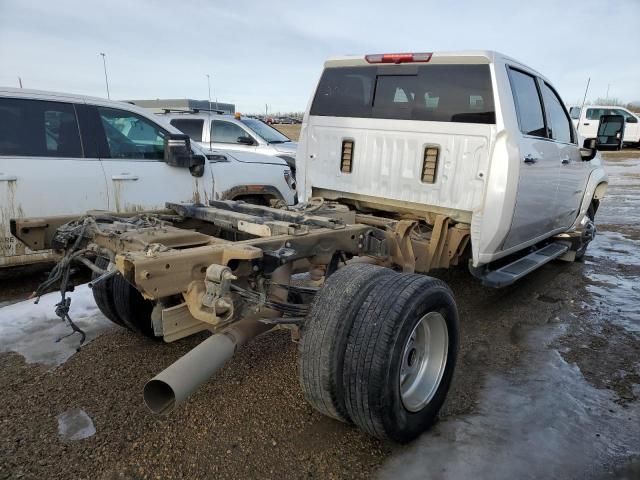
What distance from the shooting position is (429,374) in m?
2.94

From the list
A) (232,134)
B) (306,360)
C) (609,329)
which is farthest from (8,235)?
(232,134)

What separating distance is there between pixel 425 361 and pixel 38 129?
14.2 feet

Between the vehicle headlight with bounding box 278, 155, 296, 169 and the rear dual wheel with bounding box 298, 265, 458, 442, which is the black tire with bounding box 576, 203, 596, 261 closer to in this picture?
the rear dual wheel with bounding box 298, 265, 458, 442

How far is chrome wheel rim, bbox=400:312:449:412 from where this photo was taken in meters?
2.84

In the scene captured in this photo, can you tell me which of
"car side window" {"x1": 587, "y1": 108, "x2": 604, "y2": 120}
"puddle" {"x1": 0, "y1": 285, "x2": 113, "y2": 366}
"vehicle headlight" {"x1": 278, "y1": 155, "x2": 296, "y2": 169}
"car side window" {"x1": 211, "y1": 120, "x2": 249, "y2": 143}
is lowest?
"puddle" {"x1": 0, "y1": 285, "x2": 113, "y2": 366}

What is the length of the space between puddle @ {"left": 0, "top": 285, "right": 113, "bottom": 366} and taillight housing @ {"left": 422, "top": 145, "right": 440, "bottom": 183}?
308 cm

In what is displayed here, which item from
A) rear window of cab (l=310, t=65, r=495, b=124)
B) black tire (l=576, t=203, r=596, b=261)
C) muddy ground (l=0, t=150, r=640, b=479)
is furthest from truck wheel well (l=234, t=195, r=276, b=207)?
black tire (l=576, t=203, r=596, b=261)

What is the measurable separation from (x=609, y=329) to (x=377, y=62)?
3.26 meters

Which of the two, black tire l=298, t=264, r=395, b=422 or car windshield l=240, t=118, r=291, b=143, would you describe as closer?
black tire l=298, t=264, r=395, b=422

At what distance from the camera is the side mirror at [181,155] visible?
17.5 ft

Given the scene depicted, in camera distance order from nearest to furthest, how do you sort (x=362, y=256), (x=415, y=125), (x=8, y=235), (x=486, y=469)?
(x=486, y=469), (x=362, y=256), (x=415, y=125), (x=8, y=235)

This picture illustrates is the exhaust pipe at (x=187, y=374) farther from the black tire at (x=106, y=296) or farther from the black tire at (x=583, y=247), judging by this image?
the black tire at (x=583, y=247)

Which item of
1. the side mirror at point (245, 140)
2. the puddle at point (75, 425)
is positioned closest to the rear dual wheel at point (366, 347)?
the puddle at point (75, 425)

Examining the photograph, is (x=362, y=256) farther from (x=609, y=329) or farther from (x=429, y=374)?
(x=609, y=329)
